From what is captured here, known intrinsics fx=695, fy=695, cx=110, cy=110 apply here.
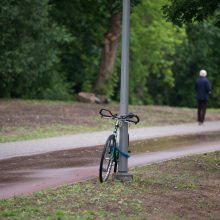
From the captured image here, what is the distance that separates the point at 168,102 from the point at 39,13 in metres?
30.4

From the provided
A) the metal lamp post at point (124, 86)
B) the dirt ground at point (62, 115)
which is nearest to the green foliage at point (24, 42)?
the dirt ground at point (62, 115)

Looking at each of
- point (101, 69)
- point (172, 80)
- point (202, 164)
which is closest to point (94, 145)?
point (202, 164)

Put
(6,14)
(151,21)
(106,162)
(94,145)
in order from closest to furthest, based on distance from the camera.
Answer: (106,162)
(94,145)
(6,14)
(151,21)

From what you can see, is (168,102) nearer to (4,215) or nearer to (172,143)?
(172,143)

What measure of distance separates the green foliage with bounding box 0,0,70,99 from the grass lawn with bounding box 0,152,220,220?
621 inches

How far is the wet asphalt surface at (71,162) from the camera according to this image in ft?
37.1

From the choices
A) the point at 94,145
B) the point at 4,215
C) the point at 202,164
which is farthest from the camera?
the point at 94,145

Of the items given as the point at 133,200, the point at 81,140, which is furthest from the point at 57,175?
the point at 81,140

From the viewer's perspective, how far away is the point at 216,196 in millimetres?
10414

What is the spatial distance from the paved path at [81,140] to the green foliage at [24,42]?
7.74 m

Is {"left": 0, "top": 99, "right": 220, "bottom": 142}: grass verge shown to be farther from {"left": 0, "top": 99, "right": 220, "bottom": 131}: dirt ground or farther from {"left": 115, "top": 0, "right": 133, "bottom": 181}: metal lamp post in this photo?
{"left": 115, "top": 0, "right": 133, "bottom": 181}: metal lamp post

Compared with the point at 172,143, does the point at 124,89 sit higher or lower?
higher

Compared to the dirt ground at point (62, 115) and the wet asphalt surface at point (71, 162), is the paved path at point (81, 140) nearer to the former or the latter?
the wet asphalt surface at point (71, 162)

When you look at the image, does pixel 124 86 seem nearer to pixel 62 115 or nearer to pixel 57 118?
pixel 57 118
